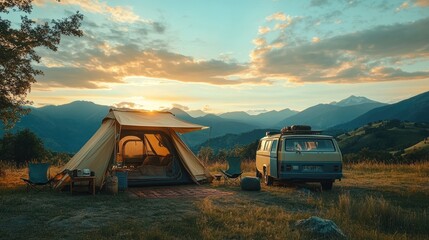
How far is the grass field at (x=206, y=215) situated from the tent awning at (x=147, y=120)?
247cm

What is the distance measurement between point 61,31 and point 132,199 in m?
8.09

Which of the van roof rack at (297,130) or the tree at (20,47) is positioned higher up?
the tree at (20,47)

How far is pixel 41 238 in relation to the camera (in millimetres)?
6719

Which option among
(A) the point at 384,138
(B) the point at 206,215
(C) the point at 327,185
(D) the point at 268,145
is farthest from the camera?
(A) the point at 384,138

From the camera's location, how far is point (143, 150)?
690 inches

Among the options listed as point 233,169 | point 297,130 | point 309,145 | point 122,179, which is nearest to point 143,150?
point 233,169

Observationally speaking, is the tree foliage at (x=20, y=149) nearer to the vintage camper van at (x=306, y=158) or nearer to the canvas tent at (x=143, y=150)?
the canvas tent at (x=143, y=150)

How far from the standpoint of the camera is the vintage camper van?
12.9 metres

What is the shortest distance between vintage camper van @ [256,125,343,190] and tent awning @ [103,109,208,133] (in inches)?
115

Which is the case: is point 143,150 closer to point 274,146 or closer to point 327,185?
point 274,146

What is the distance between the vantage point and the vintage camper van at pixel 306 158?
12891 mm

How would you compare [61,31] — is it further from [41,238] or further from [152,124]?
[41,238]

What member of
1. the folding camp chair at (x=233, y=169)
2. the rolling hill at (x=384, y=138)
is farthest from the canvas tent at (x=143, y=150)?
the rolling hill at (x=384, y=138)

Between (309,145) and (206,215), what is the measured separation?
614cm
